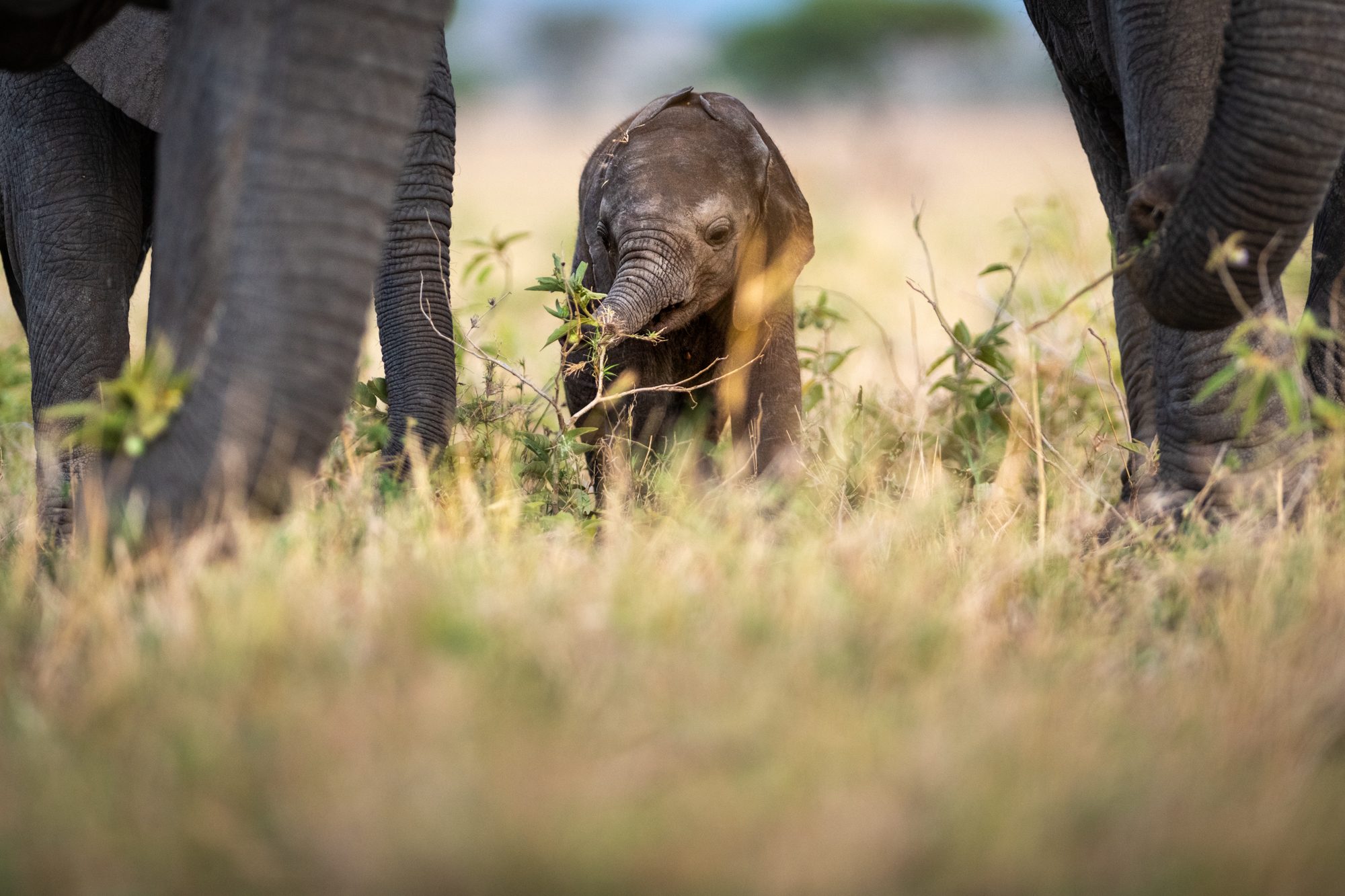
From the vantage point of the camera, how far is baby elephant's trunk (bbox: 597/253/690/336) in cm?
374

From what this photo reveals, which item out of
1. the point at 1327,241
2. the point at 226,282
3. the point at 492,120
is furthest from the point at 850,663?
the point at 492,120

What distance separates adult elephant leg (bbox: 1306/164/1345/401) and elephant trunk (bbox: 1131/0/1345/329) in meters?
1.29

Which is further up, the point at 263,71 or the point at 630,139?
the point at 630,139

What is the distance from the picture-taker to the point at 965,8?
2917cm

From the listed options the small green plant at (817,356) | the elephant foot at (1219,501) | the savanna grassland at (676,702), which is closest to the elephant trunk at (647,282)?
the savanna grassland at (676,702)

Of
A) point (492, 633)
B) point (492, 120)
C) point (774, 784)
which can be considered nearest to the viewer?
point (774, 784)

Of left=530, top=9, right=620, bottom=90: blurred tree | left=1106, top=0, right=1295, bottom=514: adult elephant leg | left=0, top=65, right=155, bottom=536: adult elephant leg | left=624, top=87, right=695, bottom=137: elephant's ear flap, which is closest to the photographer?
left=1106, top=0, right=1295, bottom=514: adult elephant leg

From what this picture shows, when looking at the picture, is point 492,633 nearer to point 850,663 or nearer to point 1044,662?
point 850,663

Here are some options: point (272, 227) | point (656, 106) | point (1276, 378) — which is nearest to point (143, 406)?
point (272, 227)

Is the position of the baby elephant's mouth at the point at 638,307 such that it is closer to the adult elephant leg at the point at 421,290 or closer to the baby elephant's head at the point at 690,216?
the baby elephant's head at the point at 690,216

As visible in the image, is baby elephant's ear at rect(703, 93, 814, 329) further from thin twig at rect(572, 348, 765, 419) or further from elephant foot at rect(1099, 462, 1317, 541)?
elephant foot at rect(1099, 462, 1317, 541)

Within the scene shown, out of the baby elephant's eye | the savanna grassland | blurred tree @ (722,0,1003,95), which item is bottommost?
the savanna grassland

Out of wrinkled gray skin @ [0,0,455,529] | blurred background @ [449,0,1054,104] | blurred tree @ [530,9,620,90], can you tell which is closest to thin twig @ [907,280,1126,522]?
wrinkled gray skin @ [0,0,455,529]

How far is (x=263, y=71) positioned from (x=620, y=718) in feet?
3.51
